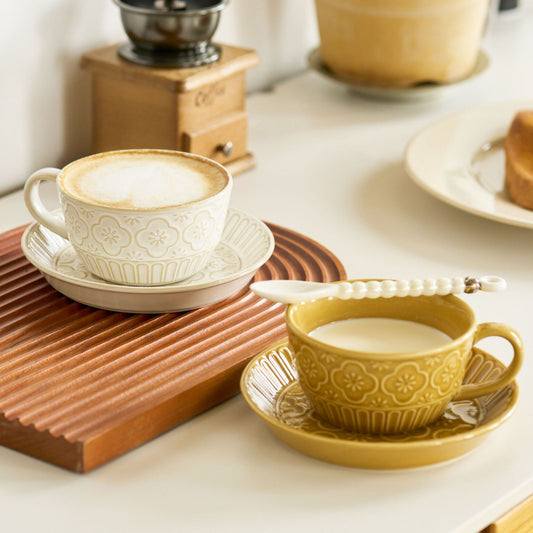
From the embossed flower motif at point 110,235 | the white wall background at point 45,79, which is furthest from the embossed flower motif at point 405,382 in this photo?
the white wall background at point 45,79

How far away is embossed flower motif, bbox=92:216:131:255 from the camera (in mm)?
720

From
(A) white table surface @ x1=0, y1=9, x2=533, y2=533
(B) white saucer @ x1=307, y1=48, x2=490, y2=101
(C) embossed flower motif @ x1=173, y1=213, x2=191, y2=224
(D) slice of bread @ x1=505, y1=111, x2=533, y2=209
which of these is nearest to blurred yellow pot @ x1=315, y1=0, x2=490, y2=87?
(B) white saucer @ x1=307, y1=48, x2=490, y2=101

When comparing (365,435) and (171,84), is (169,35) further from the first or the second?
(365,435)

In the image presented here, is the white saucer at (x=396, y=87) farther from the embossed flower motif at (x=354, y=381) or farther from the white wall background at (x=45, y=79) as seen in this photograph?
the embossed flower motif at (x=354, y=381)

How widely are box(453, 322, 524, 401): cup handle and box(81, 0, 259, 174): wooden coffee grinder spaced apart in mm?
506

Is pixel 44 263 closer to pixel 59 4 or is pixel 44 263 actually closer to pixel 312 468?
pixel 312 468

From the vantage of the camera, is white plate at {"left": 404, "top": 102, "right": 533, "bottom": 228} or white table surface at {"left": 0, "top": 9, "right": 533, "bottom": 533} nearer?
white table surface at {"left": 0, "top": 9, "right": 533, "bottom": 533}

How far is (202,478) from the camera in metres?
0.62

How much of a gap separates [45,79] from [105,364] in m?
0.52

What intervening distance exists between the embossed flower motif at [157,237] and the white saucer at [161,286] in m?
0.03

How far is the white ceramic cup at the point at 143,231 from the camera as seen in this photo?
720mm

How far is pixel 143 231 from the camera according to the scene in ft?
2.37

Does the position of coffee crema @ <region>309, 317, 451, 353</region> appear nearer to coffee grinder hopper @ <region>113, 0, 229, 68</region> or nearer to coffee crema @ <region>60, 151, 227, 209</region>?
coffee crema @ <region>60, 151, 227, 209</region>

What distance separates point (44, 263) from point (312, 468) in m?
0.30
